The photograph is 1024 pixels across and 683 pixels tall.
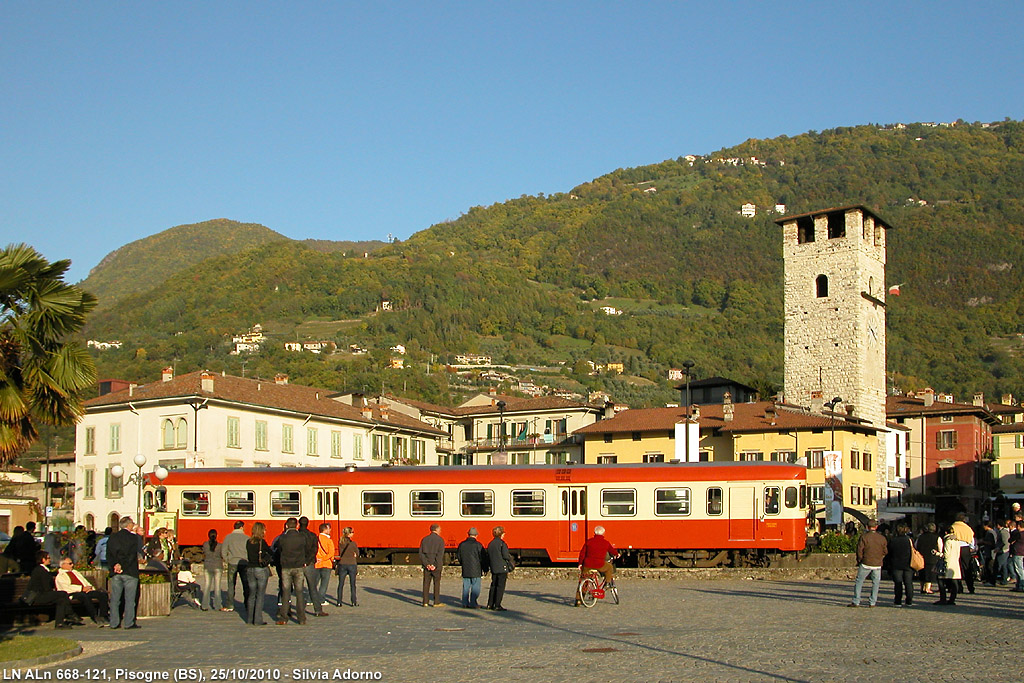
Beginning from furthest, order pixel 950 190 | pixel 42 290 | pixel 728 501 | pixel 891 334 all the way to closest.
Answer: pixel 950 190 → pixel 891 334 → pixel 728 501 → pixel 42 290

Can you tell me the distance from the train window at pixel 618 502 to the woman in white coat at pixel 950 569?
443 inches

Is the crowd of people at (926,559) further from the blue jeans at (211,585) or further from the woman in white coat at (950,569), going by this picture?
the blue jeans at (211,585)

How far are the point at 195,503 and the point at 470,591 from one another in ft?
55.7

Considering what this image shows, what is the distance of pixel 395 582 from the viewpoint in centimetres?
2739

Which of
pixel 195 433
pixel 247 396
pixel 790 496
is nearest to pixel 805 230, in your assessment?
pixel 247 396

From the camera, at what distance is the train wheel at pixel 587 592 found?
19.6 meters

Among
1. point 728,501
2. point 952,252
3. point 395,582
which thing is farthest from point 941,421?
point 952,252

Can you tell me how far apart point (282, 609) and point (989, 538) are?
1662cm

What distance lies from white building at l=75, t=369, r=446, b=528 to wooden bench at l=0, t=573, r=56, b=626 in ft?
109

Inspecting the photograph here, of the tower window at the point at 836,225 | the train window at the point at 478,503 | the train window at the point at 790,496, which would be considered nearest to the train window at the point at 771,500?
the train window at the point at 790,496

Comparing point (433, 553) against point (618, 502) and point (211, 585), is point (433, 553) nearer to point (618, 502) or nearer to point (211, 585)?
point (211, 585)

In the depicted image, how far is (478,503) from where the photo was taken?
1214 inches

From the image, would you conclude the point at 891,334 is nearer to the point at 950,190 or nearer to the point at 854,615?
the point at 950,190

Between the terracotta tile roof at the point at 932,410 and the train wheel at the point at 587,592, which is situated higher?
the terracotta tile roof at the point at 932,410
